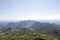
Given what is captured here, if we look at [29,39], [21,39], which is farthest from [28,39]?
[21,39]

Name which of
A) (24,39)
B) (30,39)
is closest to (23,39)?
(24,39)

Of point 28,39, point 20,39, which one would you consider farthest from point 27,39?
point 20,39

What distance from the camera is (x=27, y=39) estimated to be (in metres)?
138

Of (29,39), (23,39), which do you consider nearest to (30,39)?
(29,39)

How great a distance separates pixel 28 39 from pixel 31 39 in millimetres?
4482

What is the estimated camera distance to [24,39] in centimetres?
13950

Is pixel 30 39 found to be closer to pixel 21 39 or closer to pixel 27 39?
pixel 27 39

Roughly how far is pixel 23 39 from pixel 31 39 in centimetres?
1206

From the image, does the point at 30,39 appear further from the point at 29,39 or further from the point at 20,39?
the point at 20,39

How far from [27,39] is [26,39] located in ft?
5.70

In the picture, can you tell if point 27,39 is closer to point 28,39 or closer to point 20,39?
point 28,39

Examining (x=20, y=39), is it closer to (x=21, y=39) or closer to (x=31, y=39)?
(x=21, y=39)

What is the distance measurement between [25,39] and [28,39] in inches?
188

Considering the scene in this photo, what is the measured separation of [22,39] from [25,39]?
14.5 ft
